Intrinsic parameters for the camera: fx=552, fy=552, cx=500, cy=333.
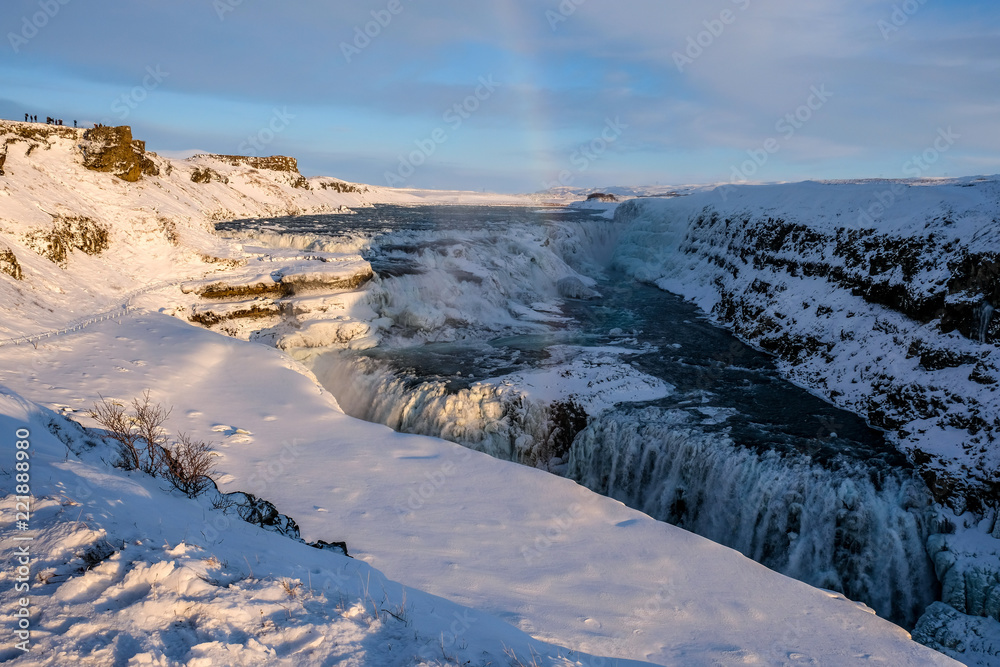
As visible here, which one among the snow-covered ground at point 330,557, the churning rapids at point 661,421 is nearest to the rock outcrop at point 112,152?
the churning rapids at point 661,421

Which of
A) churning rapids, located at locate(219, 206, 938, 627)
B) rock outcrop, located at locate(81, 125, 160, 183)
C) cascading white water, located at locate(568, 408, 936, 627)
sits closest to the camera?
cascading white water, located at locate(568, 408, 936, 627)

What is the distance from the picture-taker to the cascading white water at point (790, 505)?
9305mm

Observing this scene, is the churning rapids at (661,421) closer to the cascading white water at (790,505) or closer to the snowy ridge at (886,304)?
the cascading white water at (790,505)

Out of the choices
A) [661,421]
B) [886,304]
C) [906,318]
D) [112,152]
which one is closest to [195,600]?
Result: [661,421]

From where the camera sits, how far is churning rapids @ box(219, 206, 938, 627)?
31.7 ft

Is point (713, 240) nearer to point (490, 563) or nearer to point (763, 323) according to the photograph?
point (763, 323)

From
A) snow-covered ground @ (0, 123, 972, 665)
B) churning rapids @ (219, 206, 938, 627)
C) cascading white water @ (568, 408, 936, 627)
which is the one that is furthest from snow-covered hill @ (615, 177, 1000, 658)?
snow-covered ground @ (0, 123, 972, 665)

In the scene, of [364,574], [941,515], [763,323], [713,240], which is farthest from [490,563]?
[713,240]

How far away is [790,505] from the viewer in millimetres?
10070

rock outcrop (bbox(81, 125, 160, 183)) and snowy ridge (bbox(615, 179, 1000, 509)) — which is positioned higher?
rock outcrop (bbox(81, 125, 160, 183))

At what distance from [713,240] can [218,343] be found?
24383 millimetres

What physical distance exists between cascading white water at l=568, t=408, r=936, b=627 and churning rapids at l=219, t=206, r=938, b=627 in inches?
0.8

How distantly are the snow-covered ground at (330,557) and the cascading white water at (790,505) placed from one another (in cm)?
355

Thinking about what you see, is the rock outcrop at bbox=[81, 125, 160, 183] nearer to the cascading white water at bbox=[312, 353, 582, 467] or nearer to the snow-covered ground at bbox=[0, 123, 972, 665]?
the snow-covered ground at bbox=[0, 123, 972, 665]
